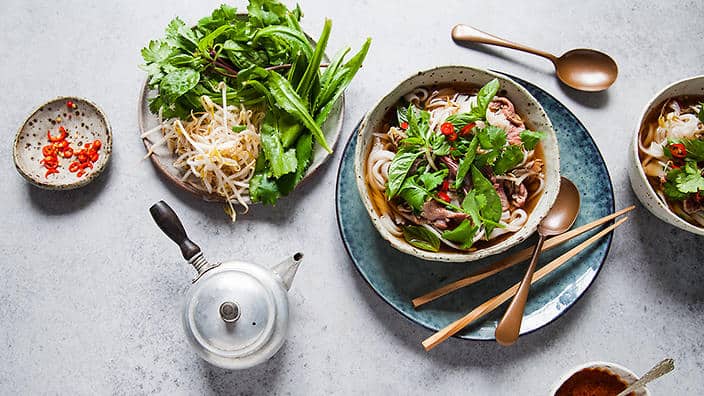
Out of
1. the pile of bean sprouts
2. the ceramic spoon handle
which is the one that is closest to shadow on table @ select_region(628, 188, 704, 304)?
the pile of bean sprouts

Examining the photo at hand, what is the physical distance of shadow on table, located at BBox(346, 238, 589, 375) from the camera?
8.14ft

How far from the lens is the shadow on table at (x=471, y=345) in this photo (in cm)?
248

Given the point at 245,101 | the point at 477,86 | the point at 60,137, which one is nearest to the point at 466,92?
the point at 477,86

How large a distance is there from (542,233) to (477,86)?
0.57 meters

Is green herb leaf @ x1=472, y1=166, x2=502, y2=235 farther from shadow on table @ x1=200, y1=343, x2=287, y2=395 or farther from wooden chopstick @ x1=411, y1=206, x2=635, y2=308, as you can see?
shadow on table @ x1=200, y1=343, x2=287, y2=395

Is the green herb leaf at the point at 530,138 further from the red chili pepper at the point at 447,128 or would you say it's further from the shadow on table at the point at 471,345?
the shadow on table at the point at 471,345

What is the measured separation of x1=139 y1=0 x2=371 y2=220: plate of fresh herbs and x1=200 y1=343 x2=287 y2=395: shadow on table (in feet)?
1.95

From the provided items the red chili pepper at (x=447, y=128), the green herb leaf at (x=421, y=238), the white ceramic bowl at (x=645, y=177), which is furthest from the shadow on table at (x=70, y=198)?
the white ceramic bowl at (x=645, y=177)

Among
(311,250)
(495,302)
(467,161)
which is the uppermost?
(467,161)

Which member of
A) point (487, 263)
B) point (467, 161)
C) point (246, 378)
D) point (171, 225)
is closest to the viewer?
point (467, 161)

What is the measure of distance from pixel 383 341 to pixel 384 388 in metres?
0.18

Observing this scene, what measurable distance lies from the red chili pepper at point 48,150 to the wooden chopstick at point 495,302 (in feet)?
5.29

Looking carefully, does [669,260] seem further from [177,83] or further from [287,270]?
[177,83]

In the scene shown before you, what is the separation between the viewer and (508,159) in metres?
2.11
